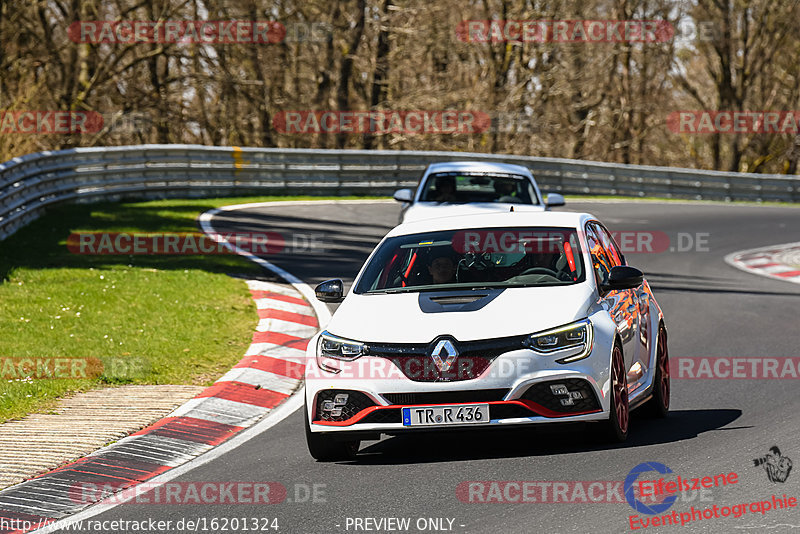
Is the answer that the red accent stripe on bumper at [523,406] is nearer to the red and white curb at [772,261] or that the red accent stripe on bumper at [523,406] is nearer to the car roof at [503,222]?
the car roof at [503,222]

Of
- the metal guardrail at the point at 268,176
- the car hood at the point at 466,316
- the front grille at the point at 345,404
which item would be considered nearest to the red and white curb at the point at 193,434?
the front grille at the point at 345,404

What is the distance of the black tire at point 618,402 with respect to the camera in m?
7.23

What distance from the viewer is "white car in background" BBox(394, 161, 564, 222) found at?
15883mm

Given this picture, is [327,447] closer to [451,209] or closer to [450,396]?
[450,396]

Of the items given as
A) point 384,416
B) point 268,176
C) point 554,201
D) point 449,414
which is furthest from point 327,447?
point 268,176

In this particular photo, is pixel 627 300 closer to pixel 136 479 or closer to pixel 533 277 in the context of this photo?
pixel 533 277

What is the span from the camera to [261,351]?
11.3 m

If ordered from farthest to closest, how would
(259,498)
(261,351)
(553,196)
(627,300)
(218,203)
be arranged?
(218,203)
(553,196)
(261,351)
(627,300)
(259,498)

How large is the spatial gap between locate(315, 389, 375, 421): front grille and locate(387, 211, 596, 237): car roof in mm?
1702

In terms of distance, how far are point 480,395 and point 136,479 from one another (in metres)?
2.13

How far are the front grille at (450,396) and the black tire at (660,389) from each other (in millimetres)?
1872

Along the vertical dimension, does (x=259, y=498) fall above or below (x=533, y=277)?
below

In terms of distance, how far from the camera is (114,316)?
41.5 feet

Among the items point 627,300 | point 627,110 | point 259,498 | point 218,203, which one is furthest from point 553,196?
point 627,110
